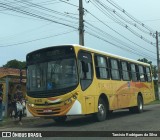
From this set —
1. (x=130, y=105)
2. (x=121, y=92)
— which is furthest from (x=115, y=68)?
(x=130, y=105)

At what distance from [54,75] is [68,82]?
0.70 meters

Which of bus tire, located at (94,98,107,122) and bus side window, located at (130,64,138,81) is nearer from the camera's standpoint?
bus tire, located at (94,98,107,122)

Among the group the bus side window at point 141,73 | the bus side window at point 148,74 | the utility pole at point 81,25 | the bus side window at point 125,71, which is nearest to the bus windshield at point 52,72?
the bus side window at point 125,71

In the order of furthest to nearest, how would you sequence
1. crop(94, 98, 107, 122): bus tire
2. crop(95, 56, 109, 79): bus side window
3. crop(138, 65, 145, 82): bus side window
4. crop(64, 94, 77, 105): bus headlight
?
crop(138, 65, 145, 82): bus side window
crop(95, 56, 109, 79): bus side window
crop(94, 98, 107, 122): bus tire
crop(64, 94, 77, 105): bus headlight

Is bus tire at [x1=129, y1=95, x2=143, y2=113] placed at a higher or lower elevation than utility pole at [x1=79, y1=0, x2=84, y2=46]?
lower

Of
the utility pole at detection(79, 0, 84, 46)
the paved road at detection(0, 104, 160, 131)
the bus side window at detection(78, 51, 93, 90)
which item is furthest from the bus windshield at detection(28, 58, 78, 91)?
the utility pole at detection(79, 0, 84, 46)

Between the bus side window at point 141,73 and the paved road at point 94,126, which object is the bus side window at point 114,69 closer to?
the paved road at point 94,126

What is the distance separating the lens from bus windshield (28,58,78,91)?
16594mm

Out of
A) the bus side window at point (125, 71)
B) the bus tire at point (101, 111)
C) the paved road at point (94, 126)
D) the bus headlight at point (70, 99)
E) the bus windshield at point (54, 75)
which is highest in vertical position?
the bus side window at point (125, 71)

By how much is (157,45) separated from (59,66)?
4094 centimetres

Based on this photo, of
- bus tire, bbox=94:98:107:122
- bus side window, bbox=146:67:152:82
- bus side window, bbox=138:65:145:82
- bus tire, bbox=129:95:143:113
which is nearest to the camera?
bus tire, bbox=94:98:107:122

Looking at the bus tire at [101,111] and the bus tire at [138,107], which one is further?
the bus tire at [138,107]

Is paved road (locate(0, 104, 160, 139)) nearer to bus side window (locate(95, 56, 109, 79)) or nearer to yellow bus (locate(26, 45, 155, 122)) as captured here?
yellow bus (locate(26, 45, 155, 122))

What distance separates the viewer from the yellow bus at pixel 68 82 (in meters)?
16.5
